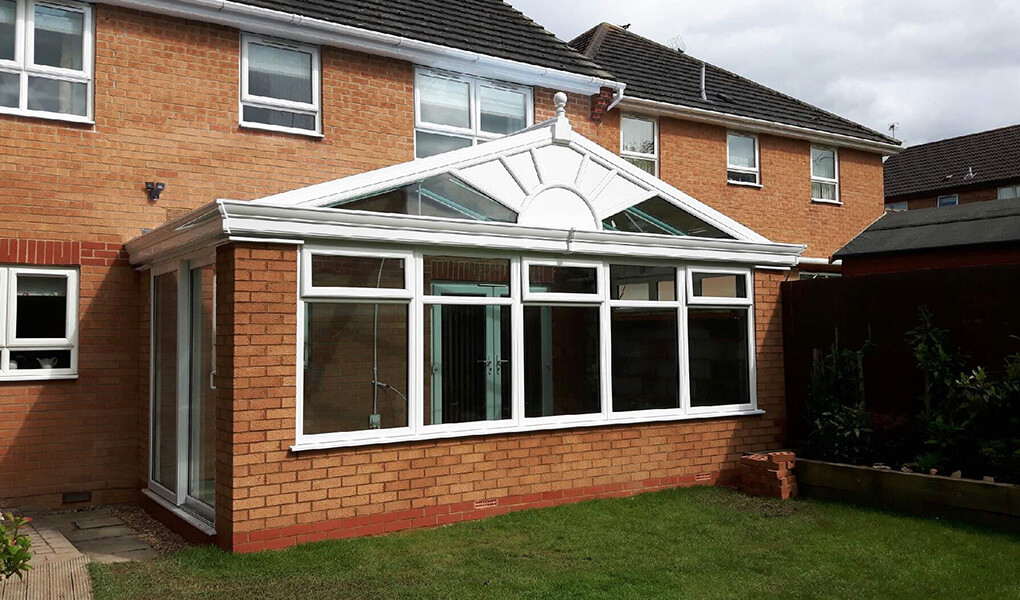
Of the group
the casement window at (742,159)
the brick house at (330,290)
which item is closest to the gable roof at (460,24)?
the brick house at (330,290)

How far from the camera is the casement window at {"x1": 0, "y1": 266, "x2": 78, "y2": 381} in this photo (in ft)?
26.9

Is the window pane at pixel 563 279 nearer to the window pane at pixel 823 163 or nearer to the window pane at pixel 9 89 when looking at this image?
the window pane at pixel 9 89

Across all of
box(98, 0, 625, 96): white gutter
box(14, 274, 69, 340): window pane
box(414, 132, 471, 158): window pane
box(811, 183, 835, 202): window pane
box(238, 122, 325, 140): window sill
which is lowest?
box(14, 274, 69, 340): window pane

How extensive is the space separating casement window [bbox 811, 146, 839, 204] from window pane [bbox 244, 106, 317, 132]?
32.7 ft

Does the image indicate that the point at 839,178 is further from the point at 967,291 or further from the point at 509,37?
the point at 967,291

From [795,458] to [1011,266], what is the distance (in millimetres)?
2631

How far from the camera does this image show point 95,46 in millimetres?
8781

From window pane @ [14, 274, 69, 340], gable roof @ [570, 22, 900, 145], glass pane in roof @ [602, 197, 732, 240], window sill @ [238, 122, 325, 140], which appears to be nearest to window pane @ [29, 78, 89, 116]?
window sill @ [238, 122, 325, 140]

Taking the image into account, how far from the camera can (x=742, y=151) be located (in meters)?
15.1

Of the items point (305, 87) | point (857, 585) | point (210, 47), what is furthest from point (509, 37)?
point (857, 585)

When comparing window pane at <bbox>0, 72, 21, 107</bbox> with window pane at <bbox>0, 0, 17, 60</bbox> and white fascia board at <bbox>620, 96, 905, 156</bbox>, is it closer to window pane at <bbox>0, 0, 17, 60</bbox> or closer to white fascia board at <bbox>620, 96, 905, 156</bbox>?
window pane at <bbox>0, 0, 17, 60</bbox>

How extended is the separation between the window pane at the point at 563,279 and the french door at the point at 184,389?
2834 millimetres

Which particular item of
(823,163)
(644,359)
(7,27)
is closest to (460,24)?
(7,27)

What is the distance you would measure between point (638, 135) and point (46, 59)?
8668 mm
